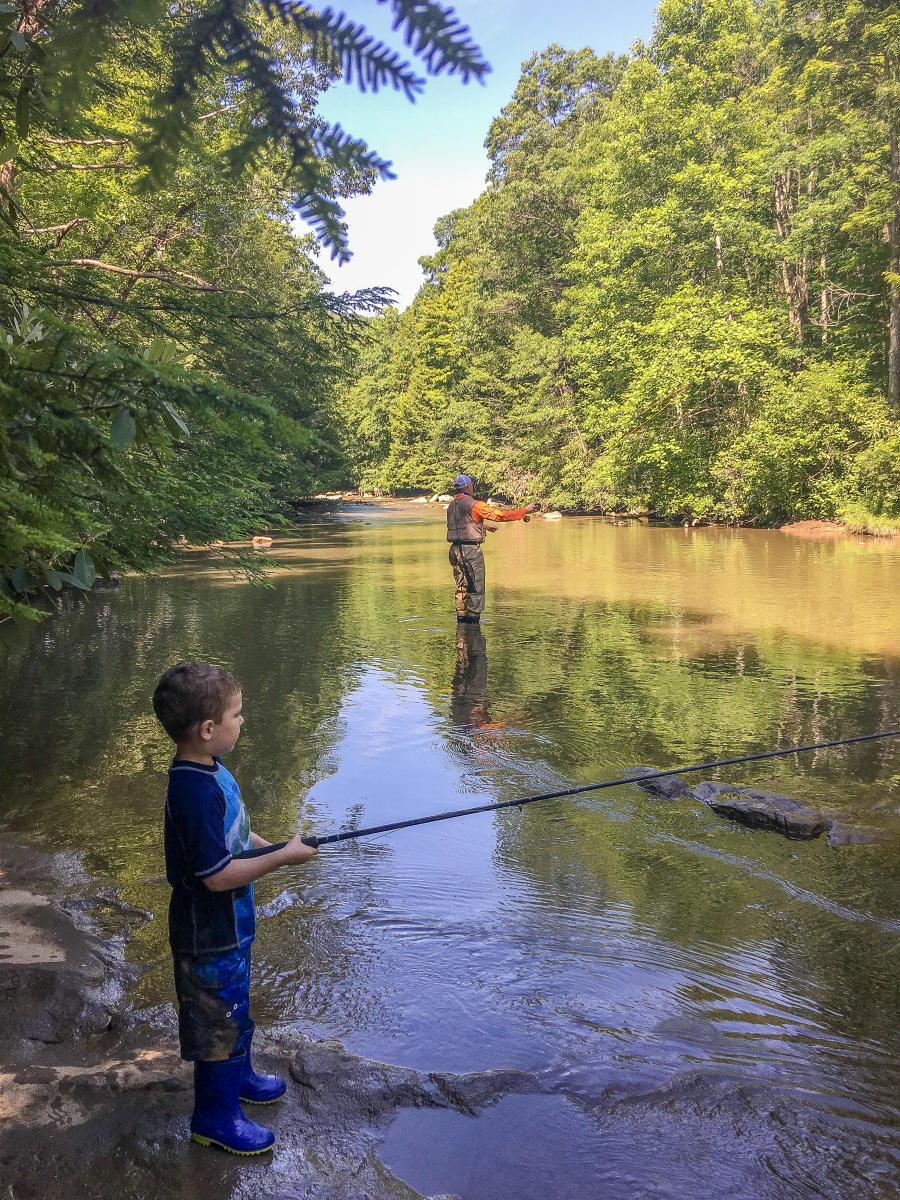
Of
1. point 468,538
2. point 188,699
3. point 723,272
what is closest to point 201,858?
point 188,699

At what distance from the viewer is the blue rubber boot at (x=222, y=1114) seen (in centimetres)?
262

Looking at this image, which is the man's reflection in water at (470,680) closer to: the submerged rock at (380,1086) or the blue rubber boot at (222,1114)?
the submerged rock at (380,1086)

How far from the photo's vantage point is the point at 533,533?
116 ft

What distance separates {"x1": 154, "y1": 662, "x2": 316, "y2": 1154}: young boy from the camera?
2.59 meters

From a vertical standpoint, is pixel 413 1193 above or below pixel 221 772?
below

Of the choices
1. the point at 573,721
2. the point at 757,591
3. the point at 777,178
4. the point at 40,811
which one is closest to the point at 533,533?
the point at 777,178

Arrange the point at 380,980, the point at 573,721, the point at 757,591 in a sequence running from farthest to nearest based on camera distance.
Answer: the point at 757,591, the point at 573,721, the point at 380,980

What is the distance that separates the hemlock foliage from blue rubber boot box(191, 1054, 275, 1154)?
2543cm

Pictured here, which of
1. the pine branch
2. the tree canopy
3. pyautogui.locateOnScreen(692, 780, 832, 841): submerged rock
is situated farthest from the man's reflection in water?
the pine branch

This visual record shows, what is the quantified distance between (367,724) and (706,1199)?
6120mm

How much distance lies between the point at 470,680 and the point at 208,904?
7587 mm

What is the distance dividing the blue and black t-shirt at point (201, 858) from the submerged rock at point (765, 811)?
4.16 m

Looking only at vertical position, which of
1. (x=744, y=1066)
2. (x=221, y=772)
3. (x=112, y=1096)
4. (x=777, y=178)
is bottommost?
(x=744, y=1066)

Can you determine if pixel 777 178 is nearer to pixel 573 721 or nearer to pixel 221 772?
pixel 573 721
